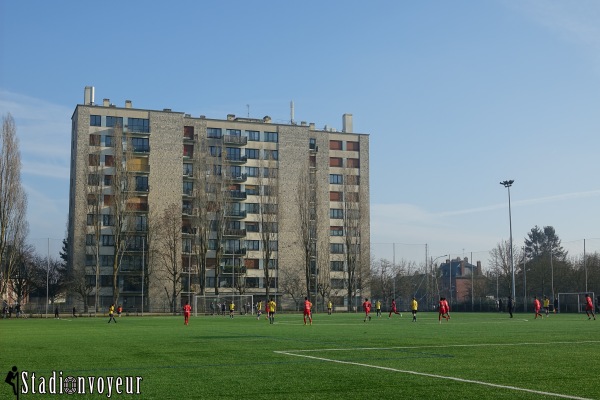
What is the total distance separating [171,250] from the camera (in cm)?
10006

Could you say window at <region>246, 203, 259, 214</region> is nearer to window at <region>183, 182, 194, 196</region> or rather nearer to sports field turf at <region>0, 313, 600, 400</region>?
window at <region>183, 182, 194, 196</region>

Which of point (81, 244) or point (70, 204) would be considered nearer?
point (81, 244)

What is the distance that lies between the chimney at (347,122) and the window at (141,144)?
3562 cm

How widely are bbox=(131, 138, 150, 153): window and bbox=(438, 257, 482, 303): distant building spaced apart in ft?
164

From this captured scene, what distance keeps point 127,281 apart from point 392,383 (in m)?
92.2

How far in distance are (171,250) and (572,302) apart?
52876 mm

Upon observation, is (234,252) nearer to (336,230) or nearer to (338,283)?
(338,283)

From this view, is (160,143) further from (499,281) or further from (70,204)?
(499,281)

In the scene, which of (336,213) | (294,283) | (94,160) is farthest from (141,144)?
(336,213)

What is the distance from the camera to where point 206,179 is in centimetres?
9944

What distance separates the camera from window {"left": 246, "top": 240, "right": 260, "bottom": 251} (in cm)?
10994

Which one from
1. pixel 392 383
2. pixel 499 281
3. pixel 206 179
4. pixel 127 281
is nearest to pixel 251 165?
pixel 206 179

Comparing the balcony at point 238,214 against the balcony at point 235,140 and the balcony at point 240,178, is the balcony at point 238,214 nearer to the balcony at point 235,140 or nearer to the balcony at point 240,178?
the balcony at point 240,178

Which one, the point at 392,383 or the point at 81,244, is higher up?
the point at 81,244
